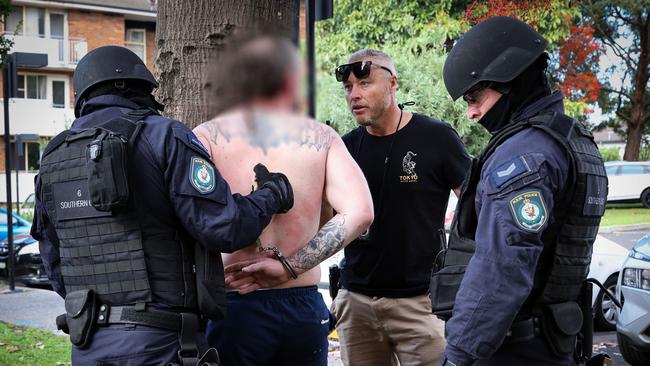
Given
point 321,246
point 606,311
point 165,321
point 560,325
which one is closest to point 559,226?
point 560,325

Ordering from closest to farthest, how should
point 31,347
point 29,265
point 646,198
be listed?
point 31,347
point 646,198
point 29,265

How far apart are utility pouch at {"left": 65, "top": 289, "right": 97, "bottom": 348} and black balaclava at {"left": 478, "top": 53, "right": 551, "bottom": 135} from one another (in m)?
1.48

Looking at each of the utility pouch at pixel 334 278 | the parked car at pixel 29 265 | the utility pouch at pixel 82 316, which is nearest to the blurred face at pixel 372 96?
the utility pouch at pixel 334 278

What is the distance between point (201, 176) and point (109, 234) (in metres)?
0.38

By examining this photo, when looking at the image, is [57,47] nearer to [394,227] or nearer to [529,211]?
[394,227]

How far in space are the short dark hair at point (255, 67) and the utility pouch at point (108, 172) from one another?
4.65ft

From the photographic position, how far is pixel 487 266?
2.21 meters

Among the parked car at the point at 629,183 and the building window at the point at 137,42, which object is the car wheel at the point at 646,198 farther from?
the building window at the point at 137,42

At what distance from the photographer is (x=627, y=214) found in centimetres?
1050

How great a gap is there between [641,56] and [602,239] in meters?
7.08

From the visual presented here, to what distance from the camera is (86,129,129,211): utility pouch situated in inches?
90.6

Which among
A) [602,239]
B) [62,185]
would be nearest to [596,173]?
[62,185]

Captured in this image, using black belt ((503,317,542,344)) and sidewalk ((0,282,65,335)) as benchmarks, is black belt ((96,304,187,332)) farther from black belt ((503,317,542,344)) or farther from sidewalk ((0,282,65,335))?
sidewalk ((0,282,65,335))

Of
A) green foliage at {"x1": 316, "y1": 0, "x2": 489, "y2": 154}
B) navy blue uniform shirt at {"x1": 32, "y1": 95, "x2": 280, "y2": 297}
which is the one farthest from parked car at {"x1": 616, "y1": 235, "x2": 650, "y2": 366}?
navy blue uniform shirt at {"x1": 32, "y1": 95, "x2": 280, "y2": 297}
